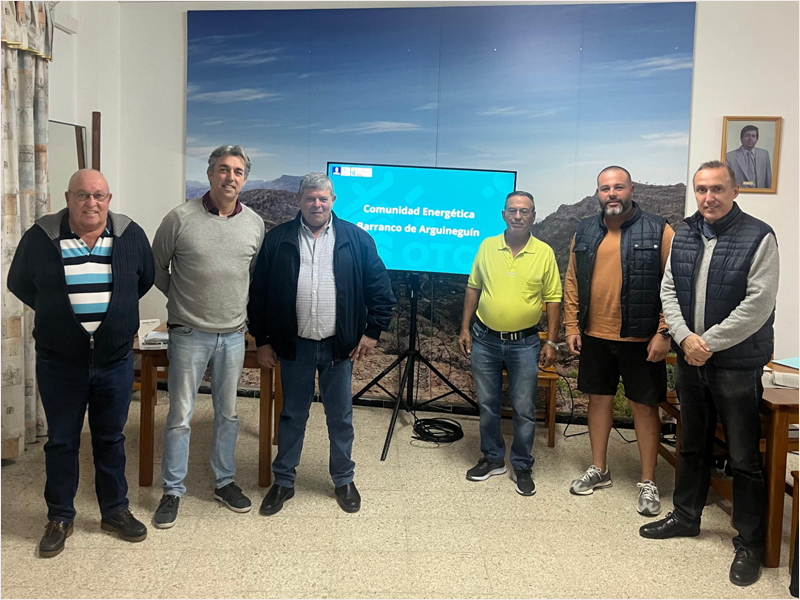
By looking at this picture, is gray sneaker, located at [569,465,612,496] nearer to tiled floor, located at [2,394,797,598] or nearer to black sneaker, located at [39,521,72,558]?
tiled floor, located at [2,394,797,598]

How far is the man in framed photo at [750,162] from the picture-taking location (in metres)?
4.05

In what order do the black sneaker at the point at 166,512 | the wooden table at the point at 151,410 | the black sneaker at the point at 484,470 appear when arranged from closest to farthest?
the black sneaker at the point at 166,512 → the wooden table at the point at 151,410 → the black sneaker at the point at 484,470

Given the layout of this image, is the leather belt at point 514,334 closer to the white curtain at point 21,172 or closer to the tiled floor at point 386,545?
the tiled floor at point 386,545

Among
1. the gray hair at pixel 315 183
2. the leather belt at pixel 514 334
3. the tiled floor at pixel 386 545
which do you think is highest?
the gray hair at pixel 315 183

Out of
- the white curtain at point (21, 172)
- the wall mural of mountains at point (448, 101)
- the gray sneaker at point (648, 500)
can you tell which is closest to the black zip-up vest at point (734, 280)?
the gray sneaker at point (648, 500)

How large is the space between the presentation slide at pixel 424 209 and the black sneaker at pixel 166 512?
6.08 ft

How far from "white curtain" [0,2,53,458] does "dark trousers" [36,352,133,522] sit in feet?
3.40

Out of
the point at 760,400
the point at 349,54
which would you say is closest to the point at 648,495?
the point at 760,400

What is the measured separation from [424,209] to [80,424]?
224 cm

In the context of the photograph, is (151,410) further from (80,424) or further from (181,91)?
(181,91)

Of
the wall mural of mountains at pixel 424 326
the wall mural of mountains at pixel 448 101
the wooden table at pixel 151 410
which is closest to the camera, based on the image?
the wooden table at pixel 151 410

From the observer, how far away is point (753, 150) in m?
4.05

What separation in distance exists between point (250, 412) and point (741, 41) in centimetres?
384

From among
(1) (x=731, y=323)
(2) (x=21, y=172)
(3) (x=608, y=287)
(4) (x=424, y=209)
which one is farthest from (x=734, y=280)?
(2) (x=21, y=172)
